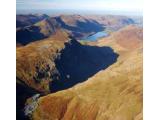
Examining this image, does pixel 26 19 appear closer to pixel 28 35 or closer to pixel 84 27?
pixel 28 35

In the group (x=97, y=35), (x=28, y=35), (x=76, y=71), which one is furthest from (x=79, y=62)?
(x=28, y=35)

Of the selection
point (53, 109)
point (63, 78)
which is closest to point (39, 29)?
point (63, 78)

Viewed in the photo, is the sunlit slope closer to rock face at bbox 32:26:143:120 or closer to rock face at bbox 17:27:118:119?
rock face at bbox 17:27:118:119

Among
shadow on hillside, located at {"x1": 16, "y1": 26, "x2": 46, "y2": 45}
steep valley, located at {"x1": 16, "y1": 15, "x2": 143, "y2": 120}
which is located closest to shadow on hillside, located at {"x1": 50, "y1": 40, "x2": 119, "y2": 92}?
steep valley, located at {"x1": 16, "y1": 15, "x2": 143, "y2": 120}

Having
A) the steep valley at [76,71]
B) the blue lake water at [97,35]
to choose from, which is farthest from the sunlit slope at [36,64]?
the blue lake water at [97,35]

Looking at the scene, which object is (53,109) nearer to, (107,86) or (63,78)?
(63,78)
